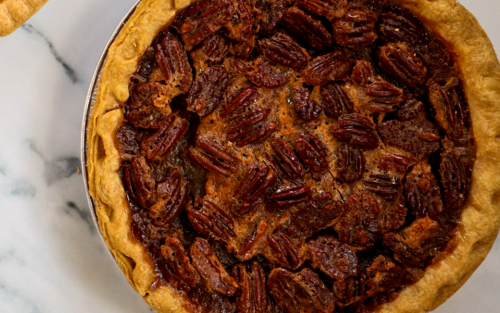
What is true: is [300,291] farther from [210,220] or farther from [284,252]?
[210,220]

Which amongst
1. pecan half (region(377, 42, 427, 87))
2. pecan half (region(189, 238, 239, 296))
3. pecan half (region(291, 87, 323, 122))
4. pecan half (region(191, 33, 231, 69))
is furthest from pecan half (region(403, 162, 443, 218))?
pecan half (region(191, 33, 231, 69))

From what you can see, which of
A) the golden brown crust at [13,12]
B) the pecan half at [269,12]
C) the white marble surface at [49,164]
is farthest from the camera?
the white marble surface at [49,164]

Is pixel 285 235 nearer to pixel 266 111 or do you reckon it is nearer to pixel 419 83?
pixel 266 111

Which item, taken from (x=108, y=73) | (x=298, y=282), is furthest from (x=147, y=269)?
(x=108, y=73)

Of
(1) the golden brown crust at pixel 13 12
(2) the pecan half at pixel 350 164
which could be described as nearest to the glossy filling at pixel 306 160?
(2) the pecan half at pixel 350 164

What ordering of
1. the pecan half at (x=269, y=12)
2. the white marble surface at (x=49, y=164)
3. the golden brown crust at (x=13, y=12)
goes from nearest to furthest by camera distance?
the golden brown crust at (x=13, y=12)
the pecan half at (x=269, y=12)
the white marble surface at (x=49, y=164)

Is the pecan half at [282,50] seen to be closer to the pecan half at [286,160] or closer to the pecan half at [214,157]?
the pecan half at [286,160]

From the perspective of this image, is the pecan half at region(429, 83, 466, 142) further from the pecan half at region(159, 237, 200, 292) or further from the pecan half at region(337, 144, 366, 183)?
the pecan half at region(159, 237, 200, 292)
